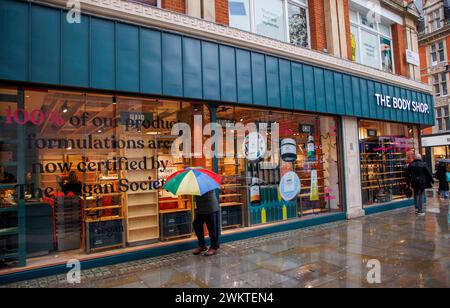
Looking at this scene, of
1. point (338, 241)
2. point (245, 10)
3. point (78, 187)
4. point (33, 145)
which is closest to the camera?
point (33, 145)

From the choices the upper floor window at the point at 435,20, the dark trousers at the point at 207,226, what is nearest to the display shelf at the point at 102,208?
the dark trousers at the point at 207,226

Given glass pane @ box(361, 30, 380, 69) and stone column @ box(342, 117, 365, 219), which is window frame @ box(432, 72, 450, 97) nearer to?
glass pane @ box(361, 30, 380, 69)

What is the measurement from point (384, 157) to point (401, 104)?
7.45ft

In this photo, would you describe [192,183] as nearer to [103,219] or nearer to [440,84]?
[103,219]

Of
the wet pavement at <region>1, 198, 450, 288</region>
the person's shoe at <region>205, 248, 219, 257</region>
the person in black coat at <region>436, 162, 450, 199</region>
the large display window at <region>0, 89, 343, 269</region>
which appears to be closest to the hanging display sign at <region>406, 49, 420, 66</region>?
the person in black coat at <region>436, 162, 450, 199</region>

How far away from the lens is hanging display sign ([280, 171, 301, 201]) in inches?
363

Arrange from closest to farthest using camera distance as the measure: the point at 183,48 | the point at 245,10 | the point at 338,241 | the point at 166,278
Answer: the point at 166,278, the point at 183,48, the point at 338,241, the point at 245,10

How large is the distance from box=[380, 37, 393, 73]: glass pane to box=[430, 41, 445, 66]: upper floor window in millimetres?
21272

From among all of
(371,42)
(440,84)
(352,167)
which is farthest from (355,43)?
(440,84)

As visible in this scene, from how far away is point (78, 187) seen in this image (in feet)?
21.2

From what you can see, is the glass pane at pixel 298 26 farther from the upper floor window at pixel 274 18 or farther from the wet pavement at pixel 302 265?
the wet pavement at pixel 302 265

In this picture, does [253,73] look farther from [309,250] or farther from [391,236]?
[391,236]

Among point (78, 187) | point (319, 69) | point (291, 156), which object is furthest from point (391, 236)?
point (78, 187)

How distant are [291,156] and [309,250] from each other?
→ 11.3 feet
